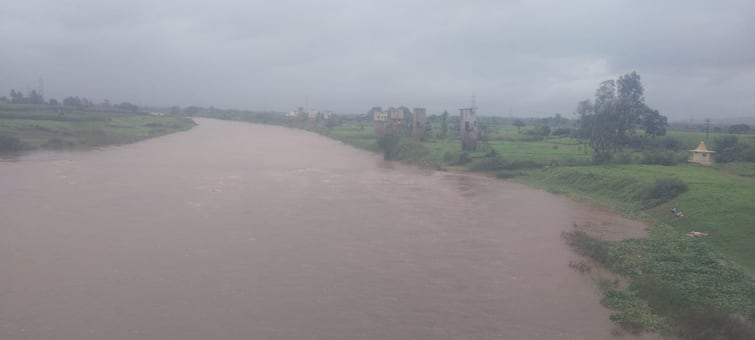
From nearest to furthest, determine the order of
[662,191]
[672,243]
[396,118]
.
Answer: [672,243] < [662,191] < [396,118]

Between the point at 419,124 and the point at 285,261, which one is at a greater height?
the point at 419,124

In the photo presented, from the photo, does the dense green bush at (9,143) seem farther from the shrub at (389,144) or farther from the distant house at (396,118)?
the distant house at (396,118)

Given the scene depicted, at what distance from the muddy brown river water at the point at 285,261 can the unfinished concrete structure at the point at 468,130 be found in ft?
24.8

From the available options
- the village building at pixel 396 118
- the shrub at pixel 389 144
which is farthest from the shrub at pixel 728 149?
the village building at pixel 396 118

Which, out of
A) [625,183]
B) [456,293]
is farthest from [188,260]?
[625,183]

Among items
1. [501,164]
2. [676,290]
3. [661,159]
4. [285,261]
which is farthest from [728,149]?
[285,261]

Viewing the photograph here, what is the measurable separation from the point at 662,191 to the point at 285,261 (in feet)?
27.4

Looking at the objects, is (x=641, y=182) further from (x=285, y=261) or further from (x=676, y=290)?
(x=285, y=261)

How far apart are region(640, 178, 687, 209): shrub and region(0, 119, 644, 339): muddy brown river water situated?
0.97m

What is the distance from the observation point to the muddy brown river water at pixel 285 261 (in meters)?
5.77

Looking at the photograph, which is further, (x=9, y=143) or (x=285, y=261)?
(x=9, y=143)

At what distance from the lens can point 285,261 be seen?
25.4 feet

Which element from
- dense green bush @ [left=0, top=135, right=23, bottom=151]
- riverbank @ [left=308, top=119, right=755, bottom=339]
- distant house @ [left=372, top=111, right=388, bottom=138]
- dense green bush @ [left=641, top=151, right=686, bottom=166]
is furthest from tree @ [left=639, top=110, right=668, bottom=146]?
dense green bush @ [left=0, top=135, right=23, bottom=151]

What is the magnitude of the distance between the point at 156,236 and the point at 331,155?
16.0 meters
